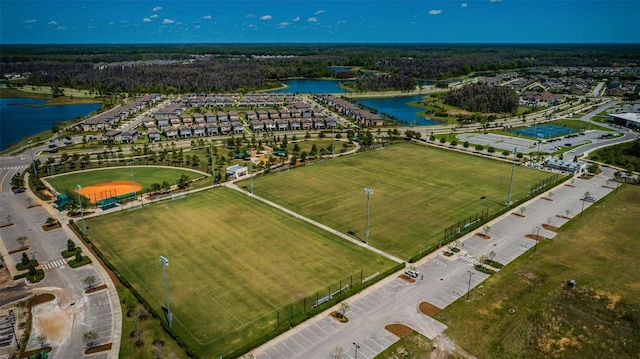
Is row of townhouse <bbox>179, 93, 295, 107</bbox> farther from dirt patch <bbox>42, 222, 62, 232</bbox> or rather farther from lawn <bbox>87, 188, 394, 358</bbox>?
dirt patch <bbox>42, 222, 62, 232</bbox>

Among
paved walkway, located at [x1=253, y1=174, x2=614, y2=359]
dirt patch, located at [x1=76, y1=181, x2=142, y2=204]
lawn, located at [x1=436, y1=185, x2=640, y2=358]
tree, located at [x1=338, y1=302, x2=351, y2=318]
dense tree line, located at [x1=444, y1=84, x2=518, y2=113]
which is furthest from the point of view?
dense tree line, located at [x1=444, y1=84, x2=518, y2=113]

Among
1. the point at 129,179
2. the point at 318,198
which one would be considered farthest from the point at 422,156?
the point at 129,179

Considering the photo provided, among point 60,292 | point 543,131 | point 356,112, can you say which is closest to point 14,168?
point 60,292

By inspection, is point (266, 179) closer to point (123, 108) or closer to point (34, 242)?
point (34, 242)

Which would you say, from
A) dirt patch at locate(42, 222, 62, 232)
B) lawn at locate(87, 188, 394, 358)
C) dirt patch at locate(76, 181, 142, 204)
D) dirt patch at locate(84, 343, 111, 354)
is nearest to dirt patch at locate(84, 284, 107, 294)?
lawn at locate(87, 188, 394, 358)

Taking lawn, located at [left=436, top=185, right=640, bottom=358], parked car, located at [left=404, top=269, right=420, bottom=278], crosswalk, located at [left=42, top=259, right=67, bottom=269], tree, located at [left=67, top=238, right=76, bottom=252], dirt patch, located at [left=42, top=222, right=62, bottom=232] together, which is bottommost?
lawn, located at [left=436, top=185, right=640, bottom=358]

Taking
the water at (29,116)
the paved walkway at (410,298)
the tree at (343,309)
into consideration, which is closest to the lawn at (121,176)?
the water at (29,116)
